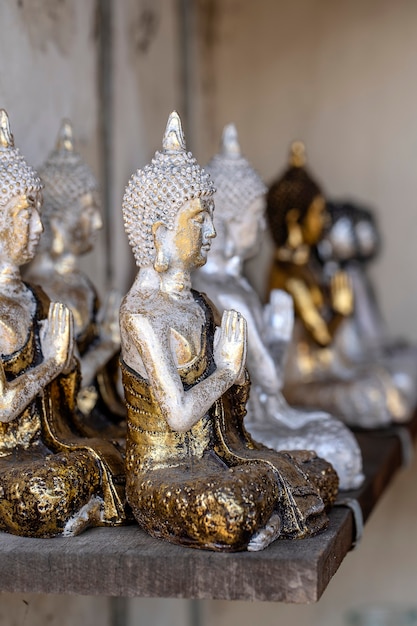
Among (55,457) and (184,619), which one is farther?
(184,619)

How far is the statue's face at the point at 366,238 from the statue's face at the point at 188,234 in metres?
1.98

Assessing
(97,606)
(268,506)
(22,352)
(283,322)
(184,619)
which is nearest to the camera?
(268,506)

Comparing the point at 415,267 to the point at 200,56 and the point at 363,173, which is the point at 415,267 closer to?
the point at 363,173

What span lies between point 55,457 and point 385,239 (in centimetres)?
245

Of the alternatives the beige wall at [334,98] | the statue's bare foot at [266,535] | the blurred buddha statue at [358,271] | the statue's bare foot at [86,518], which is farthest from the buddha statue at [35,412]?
the beige wall at [334,98]

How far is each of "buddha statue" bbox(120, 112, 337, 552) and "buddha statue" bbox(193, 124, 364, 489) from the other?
41 cm

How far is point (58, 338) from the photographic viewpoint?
2.18m

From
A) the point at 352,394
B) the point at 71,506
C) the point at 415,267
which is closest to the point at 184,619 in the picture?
the point at 352,394

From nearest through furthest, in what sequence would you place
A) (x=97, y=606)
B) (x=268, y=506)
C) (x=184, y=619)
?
(x=268, y=506) → (x=97, y=606) → (x=184, y=619)

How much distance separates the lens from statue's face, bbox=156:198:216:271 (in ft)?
6.96

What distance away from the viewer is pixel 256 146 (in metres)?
4.38

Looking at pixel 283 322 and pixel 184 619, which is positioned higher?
pixel 283 322

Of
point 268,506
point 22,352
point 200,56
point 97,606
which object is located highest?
point 200,56

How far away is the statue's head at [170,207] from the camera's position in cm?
211
